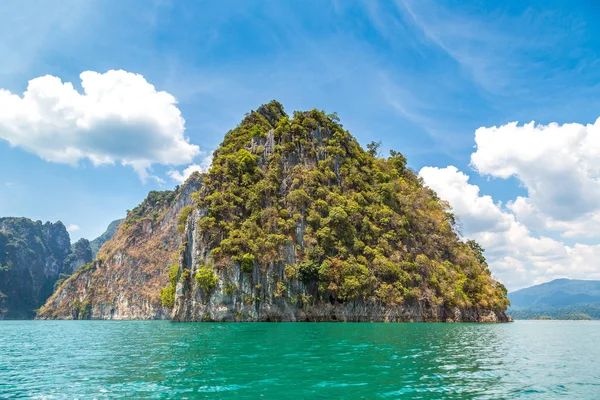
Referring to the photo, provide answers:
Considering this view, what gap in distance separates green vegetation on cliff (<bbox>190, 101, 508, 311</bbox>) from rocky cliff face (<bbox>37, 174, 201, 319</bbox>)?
71.0m

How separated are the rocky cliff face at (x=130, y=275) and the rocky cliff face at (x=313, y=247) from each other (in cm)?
7044

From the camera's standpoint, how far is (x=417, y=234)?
7031cm

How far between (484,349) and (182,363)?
60.1 ft

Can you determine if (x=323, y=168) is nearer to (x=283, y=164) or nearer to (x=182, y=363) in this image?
(x=283, y=164)

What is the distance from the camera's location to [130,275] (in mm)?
134750

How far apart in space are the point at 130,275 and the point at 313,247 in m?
100

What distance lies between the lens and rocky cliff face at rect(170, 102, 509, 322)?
57.1 meters

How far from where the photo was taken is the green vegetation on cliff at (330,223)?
191ft

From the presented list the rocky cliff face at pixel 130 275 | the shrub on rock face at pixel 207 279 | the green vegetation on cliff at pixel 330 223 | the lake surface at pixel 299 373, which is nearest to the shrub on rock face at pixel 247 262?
the green vegetation on cliff at pixel 330 223

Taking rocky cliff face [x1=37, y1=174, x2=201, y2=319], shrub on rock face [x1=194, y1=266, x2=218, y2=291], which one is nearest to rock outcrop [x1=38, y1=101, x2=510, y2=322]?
shrub on rock face [x1=194, y1=266, x2=218, y2=291]

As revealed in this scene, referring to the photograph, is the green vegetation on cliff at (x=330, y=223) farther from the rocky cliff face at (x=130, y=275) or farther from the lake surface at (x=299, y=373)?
the rocky cliff face at (x=130, y=275)

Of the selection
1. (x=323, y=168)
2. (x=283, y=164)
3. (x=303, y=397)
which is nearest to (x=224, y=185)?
(x=283, y=164)

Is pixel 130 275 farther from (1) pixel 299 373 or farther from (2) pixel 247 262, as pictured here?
(1) pixel 299 373

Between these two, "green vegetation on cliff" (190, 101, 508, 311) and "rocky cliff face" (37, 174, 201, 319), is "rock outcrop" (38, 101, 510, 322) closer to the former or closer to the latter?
"green vegetation on cliff" (190, 101, 508, 311)
